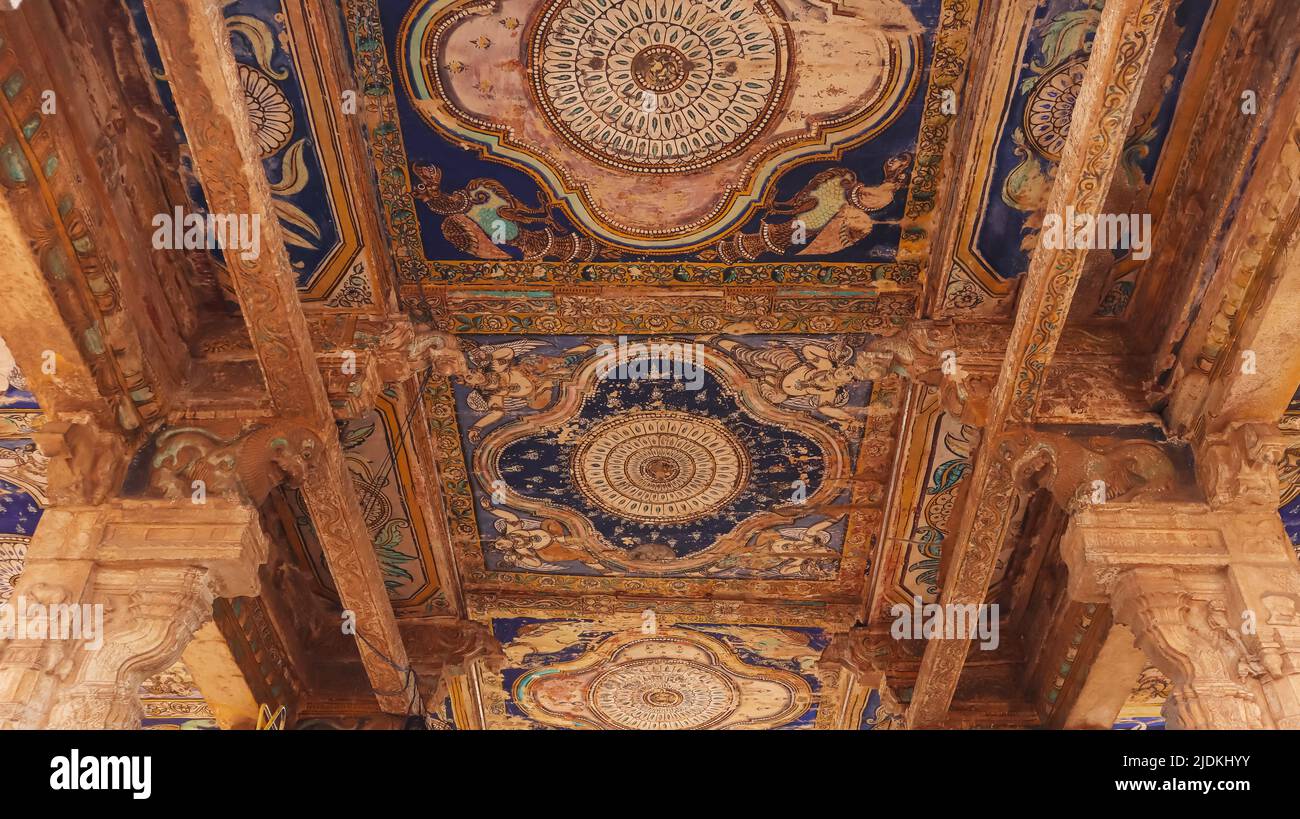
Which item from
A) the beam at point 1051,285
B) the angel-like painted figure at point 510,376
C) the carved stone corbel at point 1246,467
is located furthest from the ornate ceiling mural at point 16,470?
the carved stone corbel at point 1246,467

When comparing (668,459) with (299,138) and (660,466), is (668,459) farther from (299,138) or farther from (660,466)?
(299,138)

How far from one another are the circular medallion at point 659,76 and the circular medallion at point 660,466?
1773mm

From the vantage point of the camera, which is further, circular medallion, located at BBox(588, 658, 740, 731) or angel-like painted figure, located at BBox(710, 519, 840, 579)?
circular medallion, located at BBox(588, 658, 740, 731)

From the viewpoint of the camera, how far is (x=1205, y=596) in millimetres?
5289

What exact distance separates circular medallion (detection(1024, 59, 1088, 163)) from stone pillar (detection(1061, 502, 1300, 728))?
163 cm

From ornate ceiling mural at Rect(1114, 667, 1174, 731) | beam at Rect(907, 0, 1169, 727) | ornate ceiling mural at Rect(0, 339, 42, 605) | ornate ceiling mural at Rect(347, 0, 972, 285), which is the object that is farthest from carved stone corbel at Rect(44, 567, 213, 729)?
ornate ceiling mural at Rect(1114, 667, 1174, 731)

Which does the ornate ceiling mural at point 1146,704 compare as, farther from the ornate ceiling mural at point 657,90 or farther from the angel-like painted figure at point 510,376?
the angel-like painted figure at point 510,376

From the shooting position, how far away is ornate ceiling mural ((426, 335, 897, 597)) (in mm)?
6805

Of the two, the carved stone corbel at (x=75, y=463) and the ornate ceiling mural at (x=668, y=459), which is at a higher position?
the ornate ceiling mural at (x=668, y=459)

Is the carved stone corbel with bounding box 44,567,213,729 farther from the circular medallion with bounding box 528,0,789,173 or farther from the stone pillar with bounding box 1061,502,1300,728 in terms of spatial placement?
the stone pillar with bounding box 1061,502,1300,728

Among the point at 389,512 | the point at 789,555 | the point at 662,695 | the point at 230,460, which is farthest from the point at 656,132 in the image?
the point at 662,695

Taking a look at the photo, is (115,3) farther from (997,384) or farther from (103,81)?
(997,384)

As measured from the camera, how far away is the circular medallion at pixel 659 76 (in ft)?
17.5

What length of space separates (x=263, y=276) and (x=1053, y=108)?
3.44 meters
